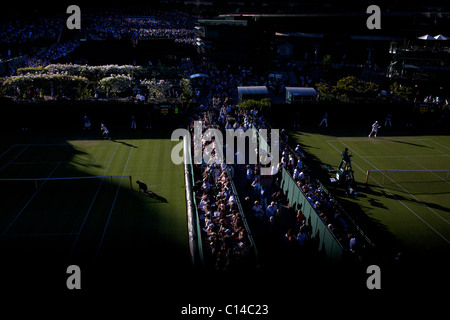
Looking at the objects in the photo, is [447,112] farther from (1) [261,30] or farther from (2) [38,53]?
(2) [38,53]

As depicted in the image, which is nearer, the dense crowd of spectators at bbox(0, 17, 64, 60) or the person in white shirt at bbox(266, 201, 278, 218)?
the person in white shirt at bbox(266, 201, 278, 218)

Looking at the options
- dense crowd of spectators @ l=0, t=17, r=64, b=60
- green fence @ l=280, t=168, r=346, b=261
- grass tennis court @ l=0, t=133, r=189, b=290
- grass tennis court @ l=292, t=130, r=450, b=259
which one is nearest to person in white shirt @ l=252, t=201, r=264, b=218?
green fence @ l=280, t=168, r=346, b=261

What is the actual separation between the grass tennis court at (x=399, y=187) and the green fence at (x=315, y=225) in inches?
122

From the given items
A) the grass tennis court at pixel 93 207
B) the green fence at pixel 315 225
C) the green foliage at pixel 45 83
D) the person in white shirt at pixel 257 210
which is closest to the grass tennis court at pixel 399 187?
the green fence at pixel 315 225

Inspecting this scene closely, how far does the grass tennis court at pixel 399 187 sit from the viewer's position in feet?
55.5

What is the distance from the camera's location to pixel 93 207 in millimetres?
19125

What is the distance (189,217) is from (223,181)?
9.21 ft

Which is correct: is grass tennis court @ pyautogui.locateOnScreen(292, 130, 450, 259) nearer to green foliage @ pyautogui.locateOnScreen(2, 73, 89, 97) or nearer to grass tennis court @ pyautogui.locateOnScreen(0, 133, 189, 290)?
grass tennis court @ pyautogui.locateOnScreen(0, 133, 189, 290)

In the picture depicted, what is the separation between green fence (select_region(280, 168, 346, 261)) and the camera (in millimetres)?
13621

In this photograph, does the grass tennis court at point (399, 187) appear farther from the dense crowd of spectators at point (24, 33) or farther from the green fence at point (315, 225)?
the dense crowd of spectators at point (24, 33)

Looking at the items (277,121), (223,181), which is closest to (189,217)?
(223,181)

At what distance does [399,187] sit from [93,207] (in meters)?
17.4

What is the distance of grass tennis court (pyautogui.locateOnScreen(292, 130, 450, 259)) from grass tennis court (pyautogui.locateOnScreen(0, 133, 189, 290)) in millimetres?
9649

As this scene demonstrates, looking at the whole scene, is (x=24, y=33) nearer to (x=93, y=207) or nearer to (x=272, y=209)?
(x=93, y=207)
